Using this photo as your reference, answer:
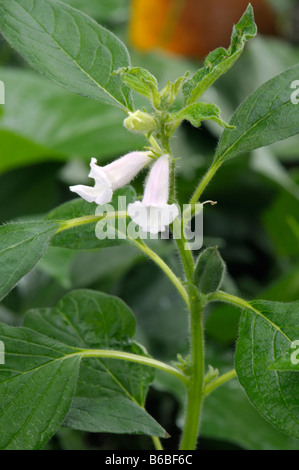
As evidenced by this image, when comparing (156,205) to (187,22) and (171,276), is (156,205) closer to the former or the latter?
(171,276)

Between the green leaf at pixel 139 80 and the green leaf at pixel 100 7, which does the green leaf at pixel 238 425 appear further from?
the green leaf at pixel 100 7

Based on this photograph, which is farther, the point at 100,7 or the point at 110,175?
the point at 100,7

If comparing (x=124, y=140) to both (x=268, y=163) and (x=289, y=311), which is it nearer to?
(x=268, y=163)

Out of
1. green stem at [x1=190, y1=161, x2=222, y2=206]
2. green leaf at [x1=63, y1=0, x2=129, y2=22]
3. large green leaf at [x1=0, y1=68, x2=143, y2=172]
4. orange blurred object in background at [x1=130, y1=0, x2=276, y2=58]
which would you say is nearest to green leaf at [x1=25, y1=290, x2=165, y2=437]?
green stem at [x1=190, y1=161, x2=222, y2=206]

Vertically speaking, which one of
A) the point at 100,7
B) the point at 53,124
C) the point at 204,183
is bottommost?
the point at 204,183

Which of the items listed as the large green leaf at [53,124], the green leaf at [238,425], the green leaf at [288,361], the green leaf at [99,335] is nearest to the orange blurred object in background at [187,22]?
the large green leaf at [53,124]

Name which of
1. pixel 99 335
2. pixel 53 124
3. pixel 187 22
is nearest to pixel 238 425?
pixel 99 335

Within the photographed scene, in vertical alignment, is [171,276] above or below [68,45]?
below
